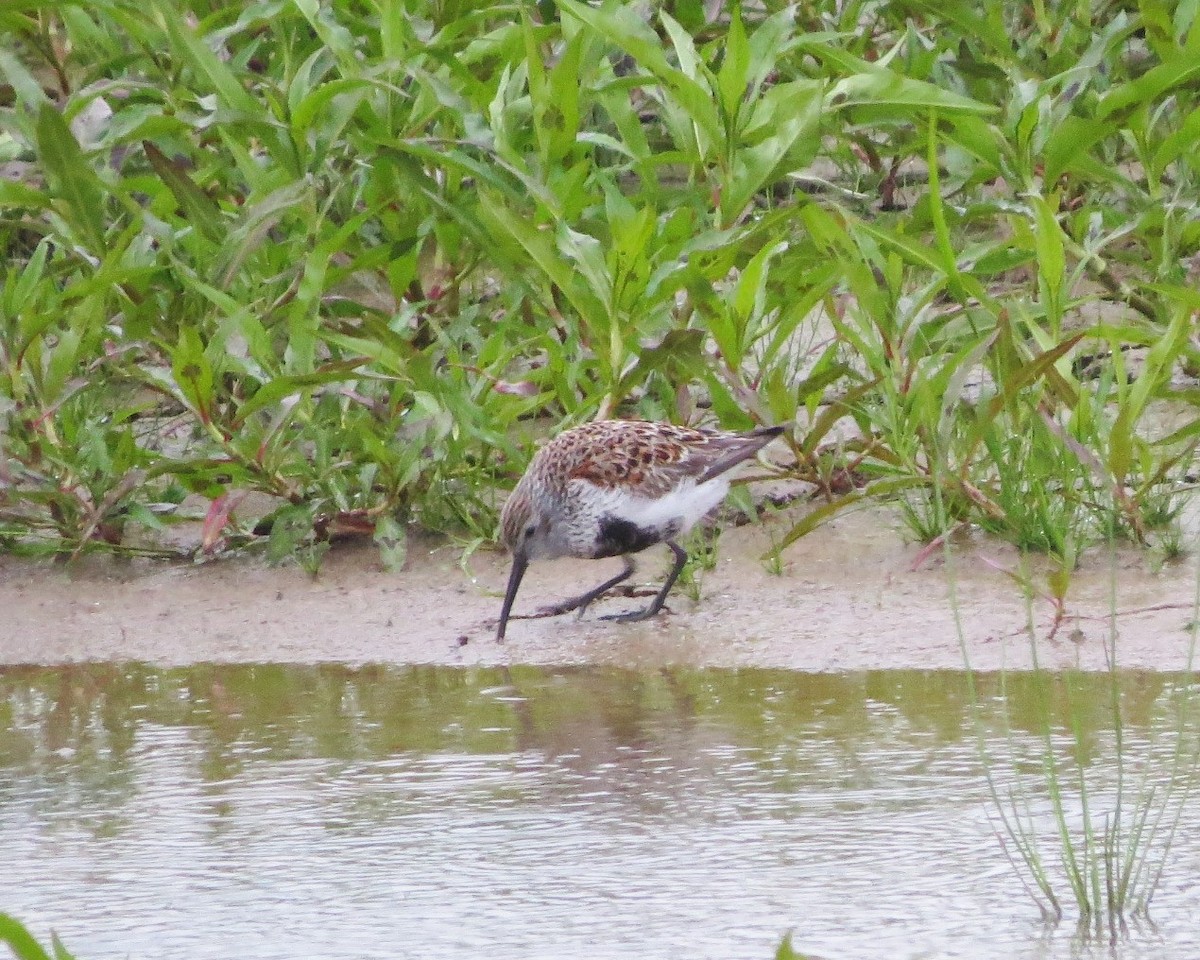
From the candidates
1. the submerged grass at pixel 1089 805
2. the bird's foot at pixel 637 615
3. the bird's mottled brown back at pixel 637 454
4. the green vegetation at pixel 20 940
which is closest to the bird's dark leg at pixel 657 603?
the bird's foot at pixel 637 615

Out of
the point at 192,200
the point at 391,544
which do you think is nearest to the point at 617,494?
the point at 391,544

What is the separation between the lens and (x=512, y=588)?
5742 mm

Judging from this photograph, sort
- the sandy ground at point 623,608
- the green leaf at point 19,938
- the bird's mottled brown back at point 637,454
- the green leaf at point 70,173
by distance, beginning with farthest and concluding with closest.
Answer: the green leaf at point 70,173
the bird's mottled brown back at point 637,454
the sandy ground at point 623,608
the green leaf at point 19,938

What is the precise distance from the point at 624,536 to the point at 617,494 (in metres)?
0.16

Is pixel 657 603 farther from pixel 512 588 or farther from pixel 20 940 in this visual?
pixel 20 940

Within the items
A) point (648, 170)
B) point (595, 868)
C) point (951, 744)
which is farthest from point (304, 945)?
point (648, 170)

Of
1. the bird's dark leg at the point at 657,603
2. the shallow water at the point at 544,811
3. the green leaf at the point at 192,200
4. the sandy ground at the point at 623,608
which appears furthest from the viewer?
the green leaf at the point at 192,200

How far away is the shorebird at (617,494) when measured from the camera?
19.0 ft

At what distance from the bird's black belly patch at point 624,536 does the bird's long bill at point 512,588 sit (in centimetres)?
25

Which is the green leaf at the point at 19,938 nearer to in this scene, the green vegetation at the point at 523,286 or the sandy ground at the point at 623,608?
the sandy ground at the point at 623,608

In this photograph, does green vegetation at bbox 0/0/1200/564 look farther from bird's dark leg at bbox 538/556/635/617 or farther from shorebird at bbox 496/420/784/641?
bird's dark leg at bbox 538/556/635/617

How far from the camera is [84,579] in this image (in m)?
6.23

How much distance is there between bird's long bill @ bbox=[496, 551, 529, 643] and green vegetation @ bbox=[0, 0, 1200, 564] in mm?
288

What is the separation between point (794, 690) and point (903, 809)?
1.06m
